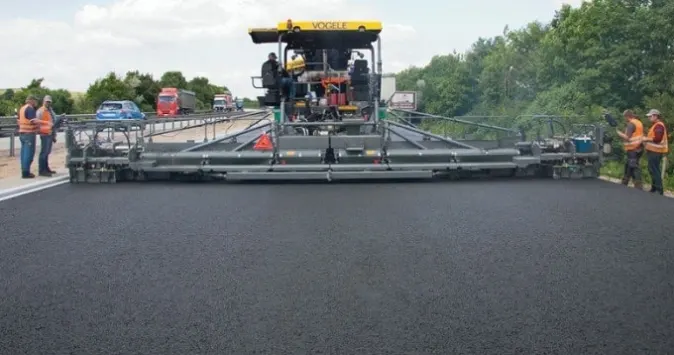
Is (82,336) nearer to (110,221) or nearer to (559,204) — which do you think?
(110,221)

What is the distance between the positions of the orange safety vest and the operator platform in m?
4.34

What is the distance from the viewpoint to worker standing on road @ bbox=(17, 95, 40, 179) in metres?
15.8

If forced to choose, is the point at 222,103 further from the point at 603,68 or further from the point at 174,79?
the point at 603,68

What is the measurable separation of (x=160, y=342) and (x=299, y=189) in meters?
8.34

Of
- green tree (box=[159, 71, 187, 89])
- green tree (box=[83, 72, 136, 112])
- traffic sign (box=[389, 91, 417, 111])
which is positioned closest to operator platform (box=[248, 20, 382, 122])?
traffic sign (box=[389, 91, 417, 111])

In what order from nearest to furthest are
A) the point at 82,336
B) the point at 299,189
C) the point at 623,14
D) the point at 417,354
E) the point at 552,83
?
1. the point at 417,354
2. the point at 82,336
3. the point at 299,189
4. the point at 623,14
5. the point at 552,83

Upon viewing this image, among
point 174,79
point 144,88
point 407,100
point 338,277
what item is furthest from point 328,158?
point 174,79

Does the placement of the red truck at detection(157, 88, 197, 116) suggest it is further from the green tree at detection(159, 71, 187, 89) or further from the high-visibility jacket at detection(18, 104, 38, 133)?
the high-visibility jacket at detection(18, 104, 38, 133)

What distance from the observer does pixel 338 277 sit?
6516 mm

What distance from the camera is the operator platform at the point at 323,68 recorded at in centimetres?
1530

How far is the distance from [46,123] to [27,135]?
528 millimetres

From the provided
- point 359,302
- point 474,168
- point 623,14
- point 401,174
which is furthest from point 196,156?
point 623,14

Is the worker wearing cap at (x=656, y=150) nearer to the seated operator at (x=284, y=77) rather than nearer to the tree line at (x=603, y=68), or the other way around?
the seated operator at (x=284, y=77)

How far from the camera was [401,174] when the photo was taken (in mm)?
13578
